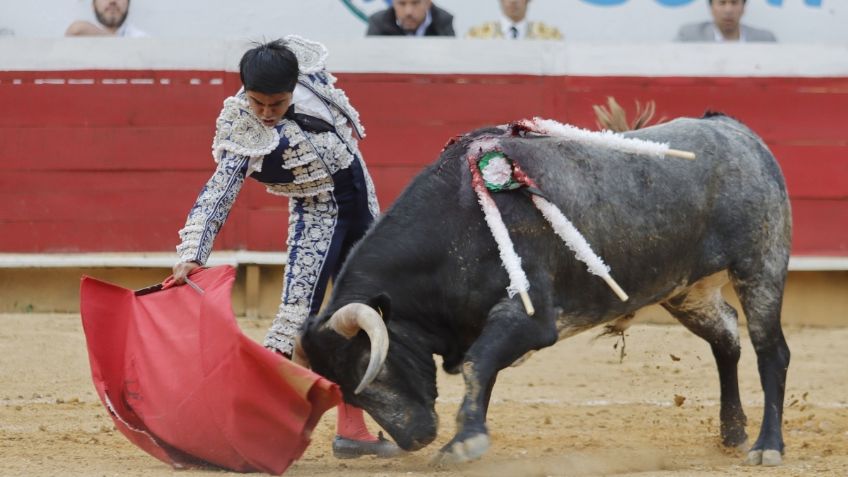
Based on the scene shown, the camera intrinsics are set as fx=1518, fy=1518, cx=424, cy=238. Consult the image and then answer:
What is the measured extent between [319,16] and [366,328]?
14.6 feet

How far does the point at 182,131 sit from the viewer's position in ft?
22.1

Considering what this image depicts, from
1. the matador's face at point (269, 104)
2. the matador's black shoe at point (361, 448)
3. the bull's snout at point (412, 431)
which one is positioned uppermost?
the matador's face at point (269, 104)

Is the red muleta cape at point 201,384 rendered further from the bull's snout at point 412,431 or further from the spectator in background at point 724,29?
the spectator in background at point 724,29

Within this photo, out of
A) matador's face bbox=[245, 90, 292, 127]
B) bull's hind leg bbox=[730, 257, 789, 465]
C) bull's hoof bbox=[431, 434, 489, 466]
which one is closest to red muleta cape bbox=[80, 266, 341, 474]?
bull's hoof bbox=[431, 434, 489, 466]

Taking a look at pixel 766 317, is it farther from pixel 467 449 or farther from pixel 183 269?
pixel 183 269

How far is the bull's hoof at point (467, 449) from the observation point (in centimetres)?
355

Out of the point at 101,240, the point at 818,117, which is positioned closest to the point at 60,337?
the point at 101,240

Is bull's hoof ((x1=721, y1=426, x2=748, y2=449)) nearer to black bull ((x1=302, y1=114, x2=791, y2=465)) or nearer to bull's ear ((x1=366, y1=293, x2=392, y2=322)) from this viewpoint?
black bull ((x1=302, y1=114, x2=791, y2=465))

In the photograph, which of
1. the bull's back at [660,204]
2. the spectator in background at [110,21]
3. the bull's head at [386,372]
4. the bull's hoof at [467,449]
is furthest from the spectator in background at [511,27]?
the bull's hoof at [467,449]

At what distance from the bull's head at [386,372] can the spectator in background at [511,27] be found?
3493 mm

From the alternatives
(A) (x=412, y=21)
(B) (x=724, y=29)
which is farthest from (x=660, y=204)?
(B) (x=724, y=29)

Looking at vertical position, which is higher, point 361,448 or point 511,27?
point 511,27

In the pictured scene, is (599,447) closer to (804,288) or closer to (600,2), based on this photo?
(804,288)

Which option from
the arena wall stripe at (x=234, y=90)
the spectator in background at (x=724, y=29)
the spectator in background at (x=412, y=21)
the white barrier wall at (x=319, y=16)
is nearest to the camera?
the arena wall stripe at (x=234, y=90)
